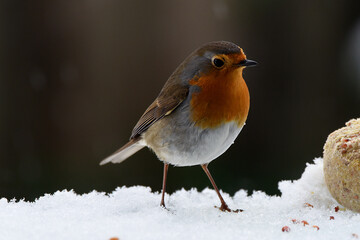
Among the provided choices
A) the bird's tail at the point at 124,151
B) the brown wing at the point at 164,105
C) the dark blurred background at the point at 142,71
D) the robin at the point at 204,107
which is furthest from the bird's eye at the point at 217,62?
the dark blurred background at the point at 142,71

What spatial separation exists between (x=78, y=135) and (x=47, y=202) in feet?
8.74

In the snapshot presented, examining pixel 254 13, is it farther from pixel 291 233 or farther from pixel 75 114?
pixel 291 233

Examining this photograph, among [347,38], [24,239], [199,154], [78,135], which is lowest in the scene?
[24,239]

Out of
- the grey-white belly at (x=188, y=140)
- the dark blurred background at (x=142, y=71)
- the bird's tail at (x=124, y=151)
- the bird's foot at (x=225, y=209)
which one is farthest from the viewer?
the dark blurred background at (x=142, y=71)

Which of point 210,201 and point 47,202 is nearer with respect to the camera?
point 47,202

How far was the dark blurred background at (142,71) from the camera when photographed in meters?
5.04

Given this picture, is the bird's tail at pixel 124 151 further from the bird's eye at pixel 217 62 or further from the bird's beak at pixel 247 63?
the bird's beak at pixel 247 63

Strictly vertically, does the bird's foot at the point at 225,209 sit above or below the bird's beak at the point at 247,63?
below

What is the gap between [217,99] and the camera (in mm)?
2482

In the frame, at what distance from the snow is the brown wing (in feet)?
1.33

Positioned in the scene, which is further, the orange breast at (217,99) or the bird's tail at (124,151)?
the bird's tail at (124,151)

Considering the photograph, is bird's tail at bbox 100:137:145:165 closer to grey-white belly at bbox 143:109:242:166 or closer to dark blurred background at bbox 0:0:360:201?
grey-white belly at bbox 143:109:242:166

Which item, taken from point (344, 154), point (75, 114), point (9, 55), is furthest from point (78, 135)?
point (344, 154)

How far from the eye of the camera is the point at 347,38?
5.13m
